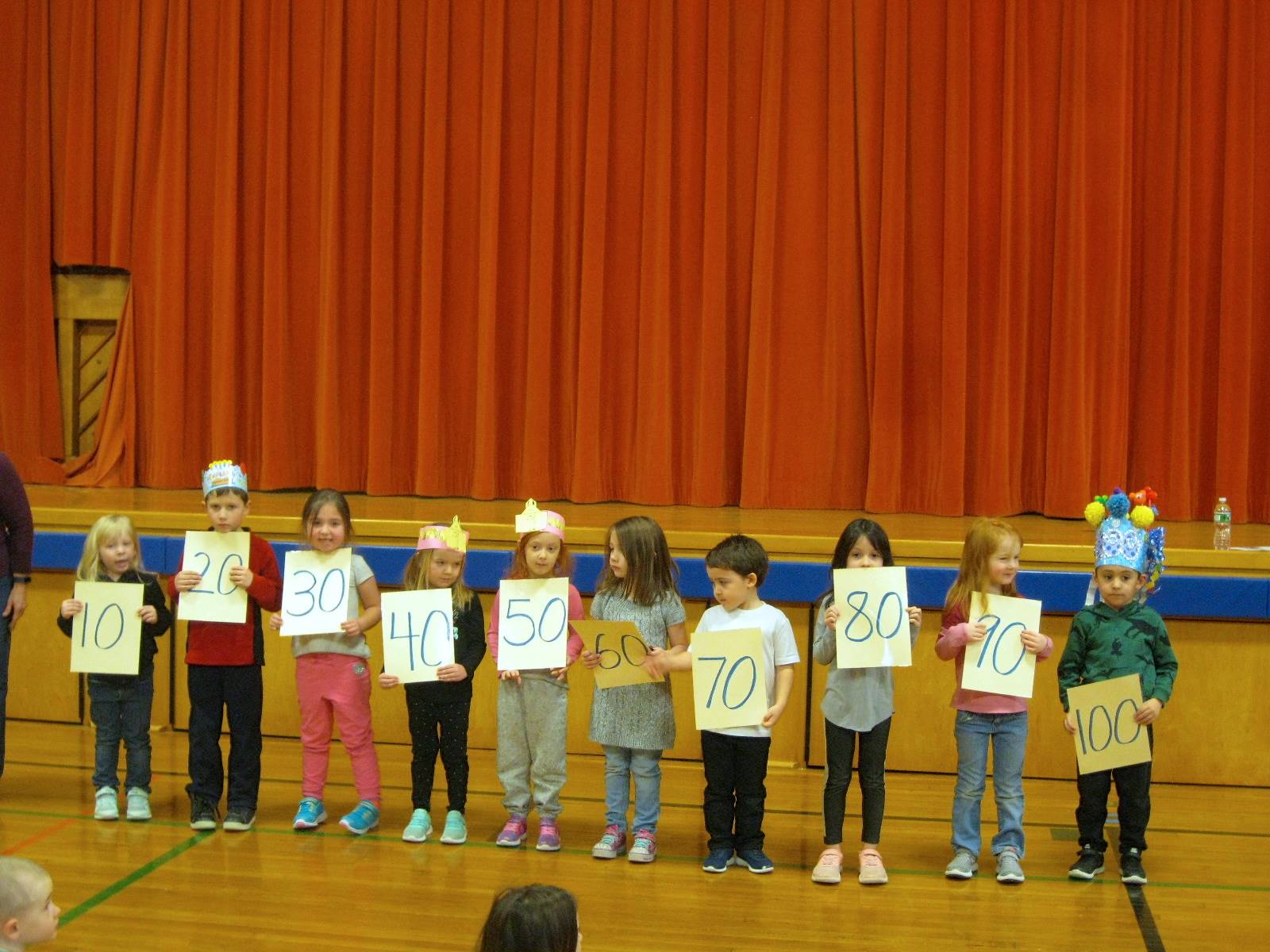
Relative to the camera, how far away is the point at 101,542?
4.86 metres

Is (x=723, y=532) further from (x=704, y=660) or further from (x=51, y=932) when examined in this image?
(x=51, y=932)

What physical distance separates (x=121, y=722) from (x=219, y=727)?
386 millimetres

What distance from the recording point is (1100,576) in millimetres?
4434

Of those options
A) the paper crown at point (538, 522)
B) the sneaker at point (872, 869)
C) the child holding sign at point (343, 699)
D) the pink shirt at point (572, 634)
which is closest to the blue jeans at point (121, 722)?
the child holding sign at point (343, 699)

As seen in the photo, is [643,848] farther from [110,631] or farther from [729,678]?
[110,631]

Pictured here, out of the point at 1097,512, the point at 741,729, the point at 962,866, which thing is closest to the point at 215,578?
the point at 741,729

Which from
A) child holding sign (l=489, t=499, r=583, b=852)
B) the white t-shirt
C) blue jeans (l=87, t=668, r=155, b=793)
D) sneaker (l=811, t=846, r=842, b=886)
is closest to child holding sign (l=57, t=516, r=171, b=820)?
blue jeans (l=87, t=668, r=155, b=793)

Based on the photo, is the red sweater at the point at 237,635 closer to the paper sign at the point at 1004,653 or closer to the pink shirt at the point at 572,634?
the pink shirt at the point at 572,634

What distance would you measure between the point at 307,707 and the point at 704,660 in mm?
1434

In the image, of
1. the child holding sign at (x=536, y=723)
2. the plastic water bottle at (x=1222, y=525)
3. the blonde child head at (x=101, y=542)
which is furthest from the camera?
the plastic water bottle at (x=1222, y=525)

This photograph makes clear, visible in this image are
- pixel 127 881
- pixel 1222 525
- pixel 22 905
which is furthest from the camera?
pixel 1222 525

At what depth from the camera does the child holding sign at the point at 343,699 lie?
4816 mm

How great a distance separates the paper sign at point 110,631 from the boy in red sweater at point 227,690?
154 mm

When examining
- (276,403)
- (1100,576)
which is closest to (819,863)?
(1100,576)
